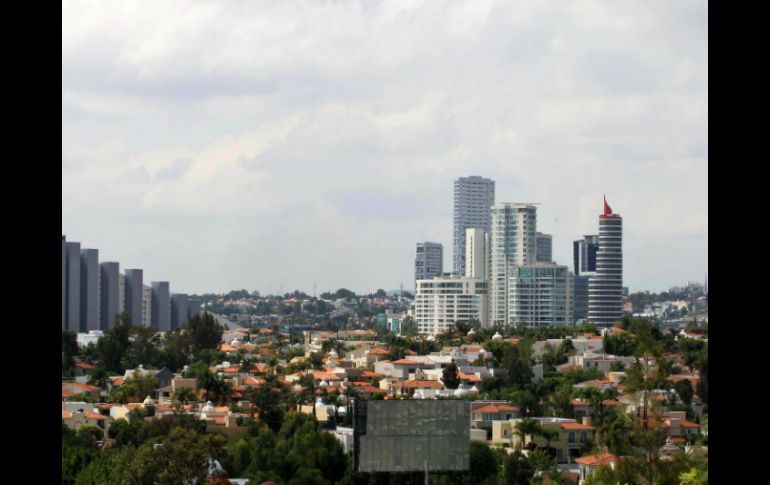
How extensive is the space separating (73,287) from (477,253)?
36.3 feet

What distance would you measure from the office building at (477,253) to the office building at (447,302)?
59 centimetres

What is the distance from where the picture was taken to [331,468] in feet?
36.3

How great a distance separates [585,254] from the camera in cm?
2816

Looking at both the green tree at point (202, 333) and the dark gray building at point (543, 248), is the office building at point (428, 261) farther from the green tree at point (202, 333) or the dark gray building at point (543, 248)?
the green tree at point (202, 333)

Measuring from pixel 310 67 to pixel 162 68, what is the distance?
19.5 feet

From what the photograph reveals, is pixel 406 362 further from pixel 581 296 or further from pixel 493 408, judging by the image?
pixel 581 296

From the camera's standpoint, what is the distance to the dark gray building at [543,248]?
26875 millimetres

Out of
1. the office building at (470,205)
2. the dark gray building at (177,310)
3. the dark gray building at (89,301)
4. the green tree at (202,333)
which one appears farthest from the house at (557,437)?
the office building at (470,205)

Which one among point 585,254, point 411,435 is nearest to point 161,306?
point 585,254

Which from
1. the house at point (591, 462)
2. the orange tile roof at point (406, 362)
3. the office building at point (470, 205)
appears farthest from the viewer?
the office building at point (470, 205)

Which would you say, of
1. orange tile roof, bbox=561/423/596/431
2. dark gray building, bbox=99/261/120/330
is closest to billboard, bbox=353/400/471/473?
orange tile roof, bbox=561/423/596/431

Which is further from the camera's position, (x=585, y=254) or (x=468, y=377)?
(x=585, y=254)

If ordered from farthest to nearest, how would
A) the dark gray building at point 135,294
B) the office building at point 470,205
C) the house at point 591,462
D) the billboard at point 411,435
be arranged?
the office building at point 470,205 < the dark gray building at point 135,294 < the house at point 591,462 < the billboard at point 411,435
